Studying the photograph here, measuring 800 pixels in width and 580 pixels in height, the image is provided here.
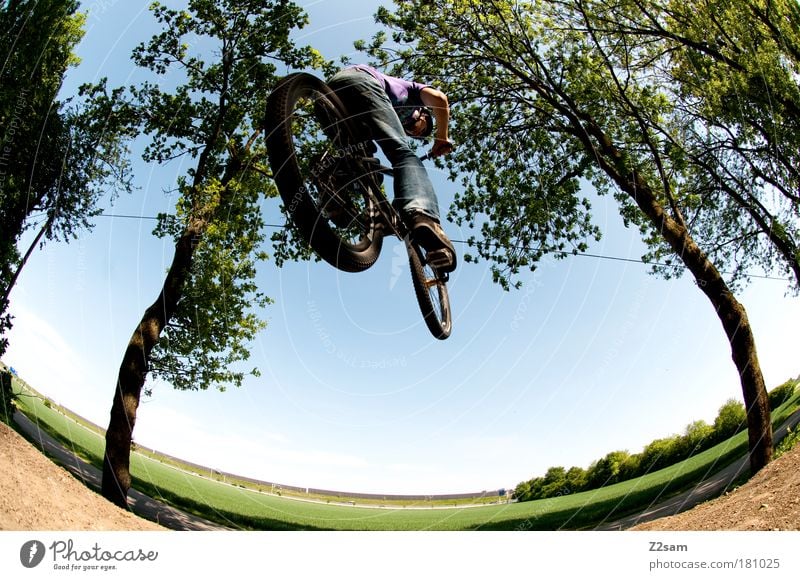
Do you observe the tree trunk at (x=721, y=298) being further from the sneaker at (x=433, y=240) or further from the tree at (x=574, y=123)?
the sneaker at (x=433, y=240)

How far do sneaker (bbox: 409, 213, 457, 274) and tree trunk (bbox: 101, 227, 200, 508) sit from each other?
2.87 meters

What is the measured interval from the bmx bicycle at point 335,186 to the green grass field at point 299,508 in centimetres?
189

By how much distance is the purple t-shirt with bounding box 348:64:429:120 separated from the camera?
2.98 metres

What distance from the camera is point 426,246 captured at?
115 inches

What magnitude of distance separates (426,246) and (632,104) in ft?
18.6

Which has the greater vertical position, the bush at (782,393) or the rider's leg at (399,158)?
the rider's leg at (399,158)

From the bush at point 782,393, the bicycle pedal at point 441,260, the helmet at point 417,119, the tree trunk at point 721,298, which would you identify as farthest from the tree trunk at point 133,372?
the bush at point 782,393

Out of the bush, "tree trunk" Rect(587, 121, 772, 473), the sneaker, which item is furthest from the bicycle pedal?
the bush

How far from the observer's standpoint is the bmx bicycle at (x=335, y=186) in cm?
227

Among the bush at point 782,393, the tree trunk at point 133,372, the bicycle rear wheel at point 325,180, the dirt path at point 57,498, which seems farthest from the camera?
the bush at point 782,393

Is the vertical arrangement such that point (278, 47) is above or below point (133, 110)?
above

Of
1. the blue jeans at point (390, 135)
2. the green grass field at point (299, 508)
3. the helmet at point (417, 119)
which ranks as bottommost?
the green grass field at point (299, 508)
